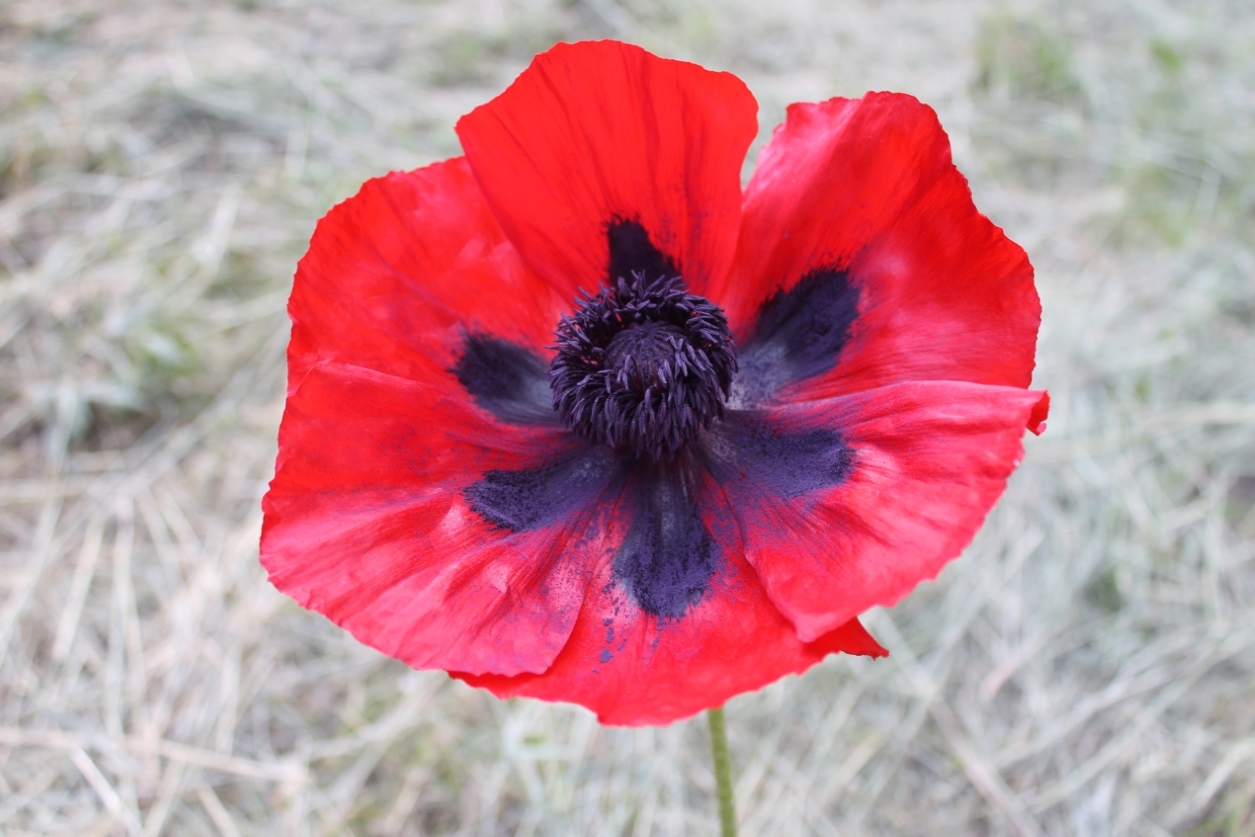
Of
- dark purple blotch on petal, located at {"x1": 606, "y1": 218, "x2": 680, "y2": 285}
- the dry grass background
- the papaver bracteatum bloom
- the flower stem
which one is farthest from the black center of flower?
the dry grass background

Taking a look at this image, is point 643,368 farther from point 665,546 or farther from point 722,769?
point 722,769

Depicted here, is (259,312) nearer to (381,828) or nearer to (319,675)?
(319,675)

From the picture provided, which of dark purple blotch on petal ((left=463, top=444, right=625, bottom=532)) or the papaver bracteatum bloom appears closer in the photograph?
the papaver bracteatum bloom

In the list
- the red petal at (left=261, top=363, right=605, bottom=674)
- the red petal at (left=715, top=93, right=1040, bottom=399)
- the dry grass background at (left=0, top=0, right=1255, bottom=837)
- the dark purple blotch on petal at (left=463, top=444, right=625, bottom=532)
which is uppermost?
the red petal at (left=715, top=93, right=1040, bottom=399)

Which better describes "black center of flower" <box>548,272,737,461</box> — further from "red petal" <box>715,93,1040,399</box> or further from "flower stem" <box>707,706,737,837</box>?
"flower stem" <box>707,706,737,837</box>

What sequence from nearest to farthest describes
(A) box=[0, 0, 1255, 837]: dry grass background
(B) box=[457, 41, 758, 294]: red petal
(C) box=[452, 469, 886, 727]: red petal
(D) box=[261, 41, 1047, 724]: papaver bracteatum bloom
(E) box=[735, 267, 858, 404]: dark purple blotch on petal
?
1. (C) box=[452, 469, 886, 727]: red petal
2. (D) box=[261, 41, 1047, 724]: papaver bracteatum bloom
3. (B) box=[457, 41, 758, 294]: red petal
4. (E) box=[735, 267, 858, 404]: dark purple blotch on petal
5. (A) box=[0, 0, 1255, 837]: dry grass background

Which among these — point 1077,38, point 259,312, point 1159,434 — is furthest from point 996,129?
point 259,312

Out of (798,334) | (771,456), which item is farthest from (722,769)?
(798,334)

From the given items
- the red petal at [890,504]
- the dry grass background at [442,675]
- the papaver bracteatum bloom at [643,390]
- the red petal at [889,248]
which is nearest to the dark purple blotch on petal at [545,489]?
the papaver bracteatum bloom at [643,390]
